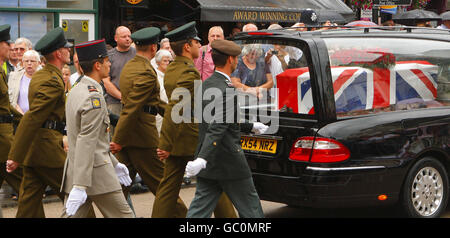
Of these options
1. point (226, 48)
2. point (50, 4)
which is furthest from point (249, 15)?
point (226, 48)

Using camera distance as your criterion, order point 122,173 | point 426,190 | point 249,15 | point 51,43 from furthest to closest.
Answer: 1. point 249,15
2. point 426,190
3. point 51,43
4. point 122,173

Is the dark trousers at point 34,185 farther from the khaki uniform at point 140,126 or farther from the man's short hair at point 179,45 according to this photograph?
the man's short hair at point 179,45

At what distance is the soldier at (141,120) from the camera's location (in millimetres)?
7203

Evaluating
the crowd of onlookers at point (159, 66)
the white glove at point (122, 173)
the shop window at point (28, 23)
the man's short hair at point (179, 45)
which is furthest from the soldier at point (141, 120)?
the shop window at point (28, 23)

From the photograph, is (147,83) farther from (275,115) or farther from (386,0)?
(386,0)

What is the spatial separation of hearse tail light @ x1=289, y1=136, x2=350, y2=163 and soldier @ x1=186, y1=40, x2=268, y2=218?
3.00 feet

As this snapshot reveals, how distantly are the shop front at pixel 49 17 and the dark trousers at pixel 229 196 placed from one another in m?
8.63

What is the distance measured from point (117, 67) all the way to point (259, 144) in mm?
3918

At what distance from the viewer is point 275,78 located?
7590 mm

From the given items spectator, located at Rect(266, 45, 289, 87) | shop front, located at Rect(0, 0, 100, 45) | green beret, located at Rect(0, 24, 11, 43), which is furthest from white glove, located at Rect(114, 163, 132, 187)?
shop front, located at Rect(0, 0, 100, 45)

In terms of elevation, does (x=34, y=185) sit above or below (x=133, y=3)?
below

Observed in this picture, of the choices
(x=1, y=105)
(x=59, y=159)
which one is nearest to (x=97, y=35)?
(x=1, y=105)

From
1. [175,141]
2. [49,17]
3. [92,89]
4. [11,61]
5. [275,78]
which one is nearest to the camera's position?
[92,89]

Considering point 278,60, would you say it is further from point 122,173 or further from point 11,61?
point 11,61
